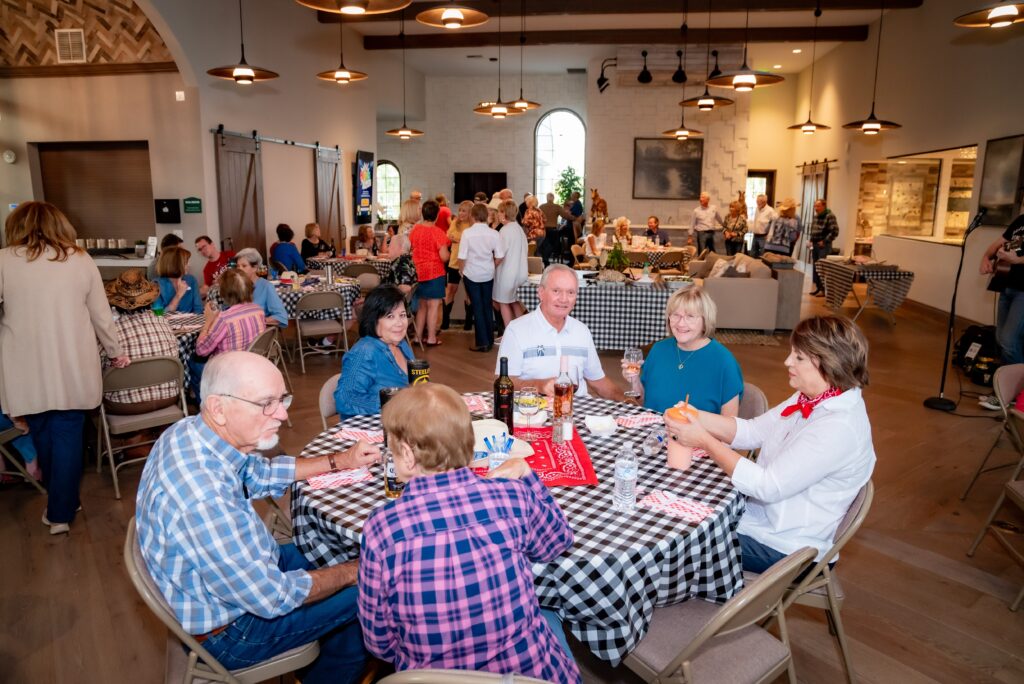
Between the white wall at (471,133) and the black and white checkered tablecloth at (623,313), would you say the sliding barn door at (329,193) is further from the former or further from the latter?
the black and white checkered tablecloth at (623,313)

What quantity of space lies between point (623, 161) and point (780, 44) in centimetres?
379

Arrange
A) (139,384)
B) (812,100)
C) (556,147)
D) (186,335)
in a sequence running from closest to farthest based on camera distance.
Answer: (139,384)
(186,335)
(812,100)
(556,147)

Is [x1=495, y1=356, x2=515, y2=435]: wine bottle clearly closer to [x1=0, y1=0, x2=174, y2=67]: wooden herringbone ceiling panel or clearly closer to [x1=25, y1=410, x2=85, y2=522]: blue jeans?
[x1=25, y1=410, x2=85, y2=522]: blue jeans

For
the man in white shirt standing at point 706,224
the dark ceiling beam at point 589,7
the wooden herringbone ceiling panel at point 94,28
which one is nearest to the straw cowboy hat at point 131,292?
the wooden herringbone ceiling panel at point 94,28

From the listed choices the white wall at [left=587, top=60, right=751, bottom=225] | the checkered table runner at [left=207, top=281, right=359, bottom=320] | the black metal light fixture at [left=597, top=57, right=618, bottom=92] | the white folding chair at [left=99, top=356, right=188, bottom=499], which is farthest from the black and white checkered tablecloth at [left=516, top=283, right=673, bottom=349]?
the black metal light fixture at [left=597, top=57, right=618, bottom=92]

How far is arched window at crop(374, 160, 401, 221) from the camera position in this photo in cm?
1766

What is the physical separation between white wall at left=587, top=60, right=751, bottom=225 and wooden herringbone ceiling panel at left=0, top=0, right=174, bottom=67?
9162 mm

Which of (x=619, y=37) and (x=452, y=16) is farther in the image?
(x=619, y=37)

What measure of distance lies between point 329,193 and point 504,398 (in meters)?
10.2

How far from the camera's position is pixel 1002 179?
27.3 ft

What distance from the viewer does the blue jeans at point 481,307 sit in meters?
7.35

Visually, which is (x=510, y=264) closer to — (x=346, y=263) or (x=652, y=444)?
(x=346, y=263)

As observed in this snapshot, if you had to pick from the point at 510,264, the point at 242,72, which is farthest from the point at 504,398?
the point at 242,72

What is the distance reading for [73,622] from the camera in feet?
9.26
